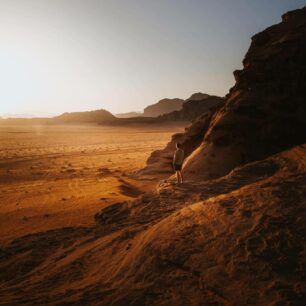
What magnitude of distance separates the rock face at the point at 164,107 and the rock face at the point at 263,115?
146m

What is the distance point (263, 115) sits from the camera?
369 inches

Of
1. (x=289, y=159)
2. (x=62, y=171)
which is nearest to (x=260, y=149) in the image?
(x=289, y=159)

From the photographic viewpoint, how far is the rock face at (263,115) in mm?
9109

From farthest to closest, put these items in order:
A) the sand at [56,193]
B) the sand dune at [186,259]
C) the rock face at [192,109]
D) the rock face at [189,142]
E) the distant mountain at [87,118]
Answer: the distant mountain at [87,118] → the rock face at [192,109] → the rock face at [189,142] → the sand at [56,193] → the sand dune at [186,259]

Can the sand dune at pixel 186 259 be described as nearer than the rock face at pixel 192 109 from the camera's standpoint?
Yes

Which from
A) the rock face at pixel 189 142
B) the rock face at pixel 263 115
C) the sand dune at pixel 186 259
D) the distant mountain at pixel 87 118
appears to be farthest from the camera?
the distant mountain at pixel 87 118

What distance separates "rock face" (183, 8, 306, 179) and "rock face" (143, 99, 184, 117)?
146292 millimetres

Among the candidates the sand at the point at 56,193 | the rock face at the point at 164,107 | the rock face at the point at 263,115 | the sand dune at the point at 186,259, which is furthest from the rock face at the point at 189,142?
the rock face at the point at 164,107

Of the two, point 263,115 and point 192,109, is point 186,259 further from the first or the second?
point 192,109

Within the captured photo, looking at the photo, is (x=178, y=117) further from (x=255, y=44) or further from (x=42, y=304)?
(x=42, y=304)

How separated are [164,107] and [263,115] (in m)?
Answer: 154

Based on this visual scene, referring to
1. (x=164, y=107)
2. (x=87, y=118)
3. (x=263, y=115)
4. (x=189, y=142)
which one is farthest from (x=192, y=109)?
(x=164, y=107)

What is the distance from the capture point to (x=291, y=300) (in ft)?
8.94

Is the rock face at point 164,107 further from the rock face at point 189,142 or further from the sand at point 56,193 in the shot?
the rock face at point 189,142
